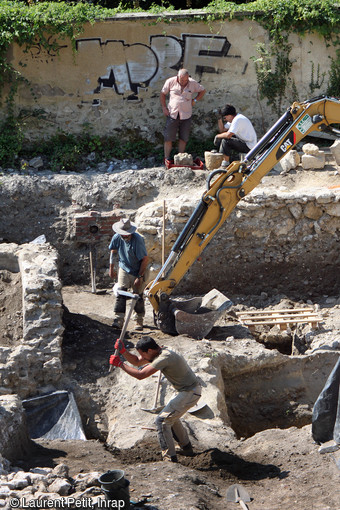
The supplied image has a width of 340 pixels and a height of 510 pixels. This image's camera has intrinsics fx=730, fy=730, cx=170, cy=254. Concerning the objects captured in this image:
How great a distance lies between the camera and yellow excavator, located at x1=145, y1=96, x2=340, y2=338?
420 inches

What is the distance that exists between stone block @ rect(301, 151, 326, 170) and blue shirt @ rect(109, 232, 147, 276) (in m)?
4.39

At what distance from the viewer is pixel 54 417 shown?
9.06 meters

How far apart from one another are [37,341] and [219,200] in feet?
10.8

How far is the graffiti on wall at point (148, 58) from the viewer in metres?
15.5

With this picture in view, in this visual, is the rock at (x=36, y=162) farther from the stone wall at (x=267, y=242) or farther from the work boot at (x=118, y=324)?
the work boot at (x=118, y=324)

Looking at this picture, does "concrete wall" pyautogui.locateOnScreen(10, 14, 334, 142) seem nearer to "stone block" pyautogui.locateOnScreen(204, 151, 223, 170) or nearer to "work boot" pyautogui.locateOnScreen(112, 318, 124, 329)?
"stone block" pyautogui.locateOnScreen(204, 151, 223, 170)

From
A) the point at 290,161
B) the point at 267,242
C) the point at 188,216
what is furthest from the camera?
the point at 290,161

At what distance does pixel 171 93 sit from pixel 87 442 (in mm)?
8200

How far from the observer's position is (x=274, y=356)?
1032 centimetres

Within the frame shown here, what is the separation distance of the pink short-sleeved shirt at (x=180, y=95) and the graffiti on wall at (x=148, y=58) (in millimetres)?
1254

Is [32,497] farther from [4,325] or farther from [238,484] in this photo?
[4,325]

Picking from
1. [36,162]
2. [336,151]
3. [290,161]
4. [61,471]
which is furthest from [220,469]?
[36,162]

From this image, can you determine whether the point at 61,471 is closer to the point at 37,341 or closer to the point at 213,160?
the point at 37,341

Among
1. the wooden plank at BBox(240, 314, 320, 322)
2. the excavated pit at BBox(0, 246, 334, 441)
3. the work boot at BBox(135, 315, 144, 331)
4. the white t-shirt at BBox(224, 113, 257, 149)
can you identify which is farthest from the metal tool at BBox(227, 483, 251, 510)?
the white t-shirt at BBox(224, 113, 257, 149)
